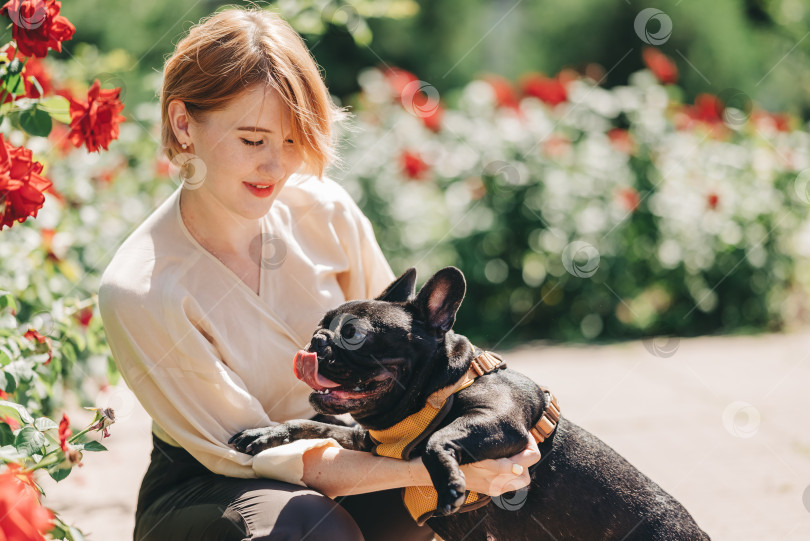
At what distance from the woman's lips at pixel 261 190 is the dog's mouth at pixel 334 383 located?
555 mm

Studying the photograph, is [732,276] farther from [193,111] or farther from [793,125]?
[193,111]

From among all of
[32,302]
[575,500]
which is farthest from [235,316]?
[32,302]

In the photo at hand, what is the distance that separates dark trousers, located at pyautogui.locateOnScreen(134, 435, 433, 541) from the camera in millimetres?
2273

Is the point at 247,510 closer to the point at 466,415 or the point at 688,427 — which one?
the point at 466,415

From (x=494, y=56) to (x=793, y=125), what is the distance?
744 centimetres

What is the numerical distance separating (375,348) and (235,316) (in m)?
0.54

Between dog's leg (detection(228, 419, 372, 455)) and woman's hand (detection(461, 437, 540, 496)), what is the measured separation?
1.42ft

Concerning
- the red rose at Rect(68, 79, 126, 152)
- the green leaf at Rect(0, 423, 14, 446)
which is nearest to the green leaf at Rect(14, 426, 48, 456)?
the green leaf at Rect(0, 423, 14, 446)

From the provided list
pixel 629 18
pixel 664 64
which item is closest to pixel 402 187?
pixel 664 64

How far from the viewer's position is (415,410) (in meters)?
2.44

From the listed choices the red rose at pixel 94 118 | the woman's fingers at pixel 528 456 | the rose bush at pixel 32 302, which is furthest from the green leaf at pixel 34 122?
the woman's fingers at pixel 528 456

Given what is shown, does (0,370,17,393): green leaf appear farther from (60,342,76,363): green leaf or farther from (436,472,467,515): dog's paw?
(436,472,467,515): dog's paw

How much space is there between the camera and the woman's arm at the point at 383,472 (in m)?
2.27

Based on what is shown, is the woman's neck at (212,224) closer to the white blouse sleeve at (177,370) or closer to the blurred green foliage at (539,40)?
the white blouse sleeve at (177,370)
